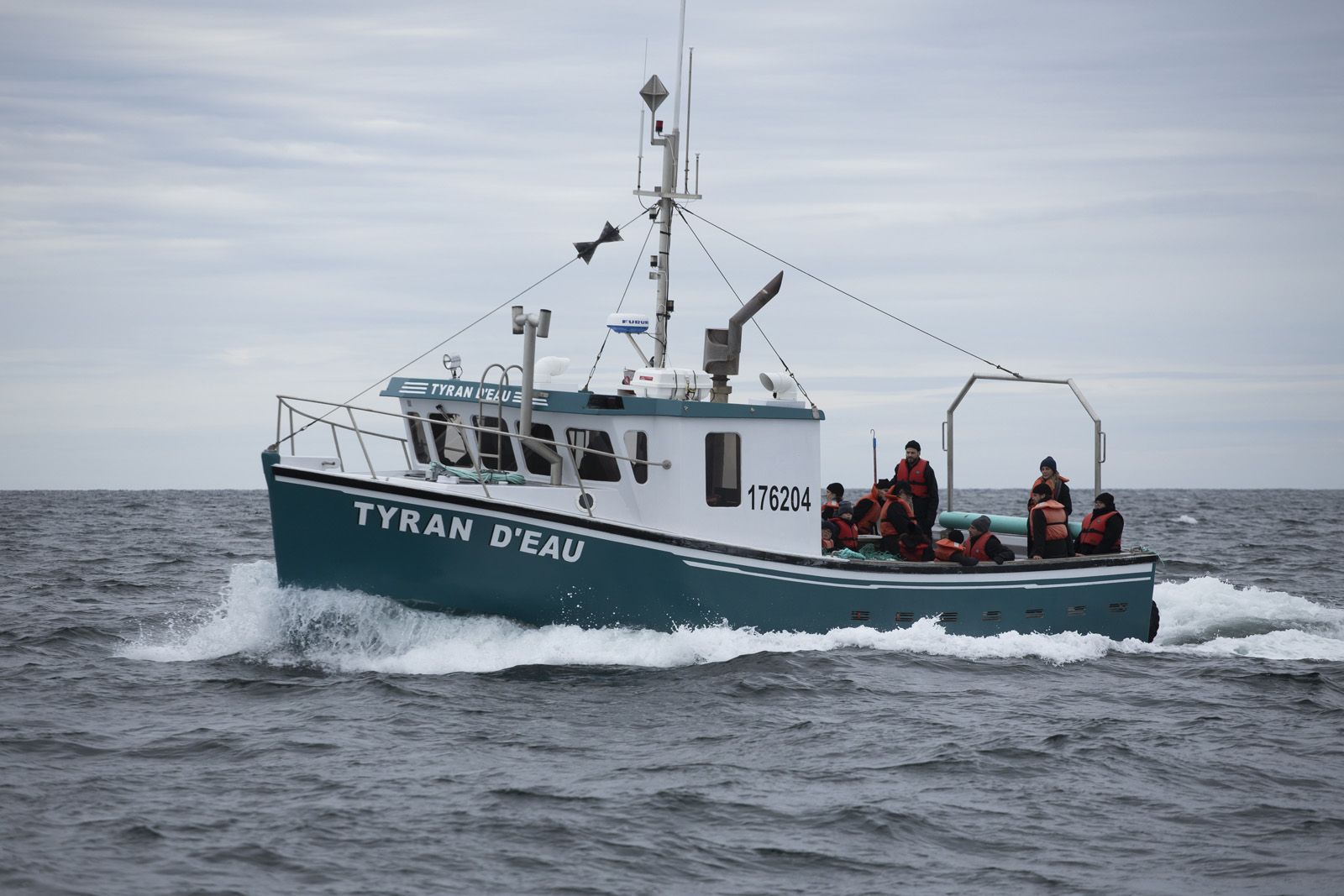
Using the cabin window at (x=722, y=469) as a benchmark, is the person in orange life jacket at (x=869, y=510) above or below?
below

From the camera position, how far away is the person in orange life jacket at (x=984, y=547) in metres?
13.9

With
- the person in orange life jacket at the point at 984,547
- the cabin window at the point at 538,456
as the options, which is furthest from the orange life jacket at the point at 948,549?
the cabin window at the point at 538,456

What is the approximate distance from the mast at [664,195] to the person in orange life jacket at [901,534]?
3.04m

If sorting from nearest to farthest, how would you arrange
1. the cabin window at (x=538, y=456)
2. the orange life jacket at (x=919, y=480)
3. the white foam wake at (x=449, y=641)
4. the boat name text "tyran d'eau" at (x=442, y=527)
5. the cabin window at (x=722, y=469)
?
the boat name text "tyran d'eau" at (x=442, y=527) < the white foam wake at (x=449, y=641) < the cabin window at (x=722, y=469) < the cabin window at (x=538, y=456) < the orange life jacket at (x=919, y=480)

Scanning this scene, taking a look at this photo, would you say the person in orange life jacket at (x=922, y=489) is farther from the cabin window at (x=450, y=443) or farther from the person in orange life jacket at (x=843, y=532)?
the cabin window at (x=450, y=443)

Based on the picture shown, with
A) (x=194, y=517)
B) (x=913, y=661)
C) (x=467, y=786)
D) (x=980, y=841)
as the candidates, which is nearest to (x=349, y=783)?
(x=467, y=786)

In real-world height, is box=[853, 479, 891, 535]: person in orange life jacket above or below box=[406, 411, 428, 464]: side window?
below

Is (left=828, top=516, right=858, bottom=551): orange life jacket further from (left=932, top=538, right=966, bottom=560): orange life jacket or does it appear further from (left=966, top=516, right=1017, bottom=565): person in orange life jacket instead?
(left=966, top=516, right=1017, bottom=565): person in orange life jacket

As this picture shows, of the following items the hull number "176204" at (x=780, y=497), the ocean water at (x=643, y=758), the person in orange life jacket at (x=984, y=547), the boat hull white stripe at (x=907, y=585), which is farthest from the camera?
the person in orange life jacket at (x=984, y=547)

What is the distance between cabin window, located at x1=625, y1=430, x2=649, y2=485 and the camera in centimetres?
1231

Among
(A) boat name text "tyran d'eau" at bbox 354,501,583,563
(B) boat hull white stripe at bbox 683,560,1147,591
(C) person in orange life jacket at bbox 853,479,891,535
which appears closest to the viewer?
(A) boat name text "tyran d'eau" at bbox 354,501,583,563

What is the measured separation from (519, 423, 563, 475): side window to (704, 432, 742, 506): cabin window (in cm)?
161

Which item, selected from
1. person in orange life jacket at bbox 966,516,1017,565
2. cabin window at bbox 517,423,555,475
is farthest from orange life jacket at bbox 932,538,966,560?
cabin window at bbox 517,423,555,475

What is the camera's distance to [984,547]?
14.0 meters
